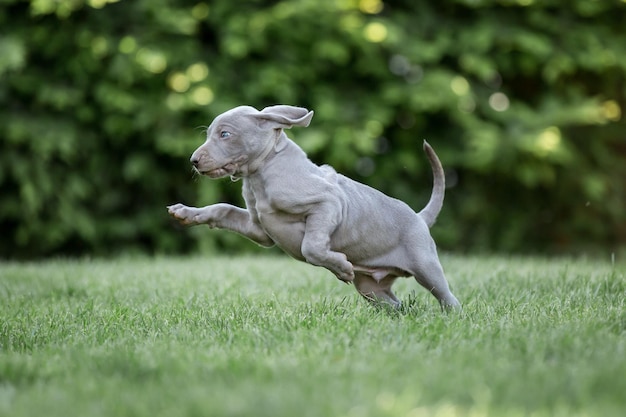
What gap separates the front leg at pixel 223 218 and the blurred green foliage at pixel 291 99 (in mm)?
4921

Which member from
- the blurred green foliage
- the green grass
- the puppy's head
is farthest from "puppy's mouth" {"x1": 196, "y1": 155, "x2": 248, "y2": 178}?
the blurred green foliage

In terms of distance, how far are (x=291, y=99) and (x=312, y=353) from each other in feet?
21.3

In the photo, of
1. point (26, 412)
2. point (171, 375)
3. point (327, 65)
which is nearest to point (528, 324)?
point (171, 375)

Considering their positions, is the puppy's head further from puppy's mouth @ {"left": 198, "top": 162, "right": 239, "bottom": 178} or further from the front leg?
the front leg

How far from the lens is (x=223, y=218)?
3.85 m

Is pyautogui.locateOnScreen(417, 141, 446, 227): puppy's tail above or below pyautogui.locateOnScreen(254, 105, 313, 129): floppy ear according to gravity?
below

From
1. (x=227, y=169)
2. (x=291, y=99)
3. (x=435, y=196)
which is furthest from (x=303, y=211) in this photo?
(x=291, y=99)

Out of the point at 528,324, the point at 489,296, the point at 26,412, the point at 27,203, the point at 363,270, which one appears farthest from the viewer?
the point at 27,203

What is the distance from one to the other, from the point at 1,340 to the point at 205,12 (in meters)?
6.49

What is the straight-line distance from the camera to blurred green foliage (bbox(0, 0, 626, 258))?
8.81m

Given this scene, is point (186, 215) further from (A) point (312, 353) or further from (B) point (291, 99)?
(B) point (291, 99)

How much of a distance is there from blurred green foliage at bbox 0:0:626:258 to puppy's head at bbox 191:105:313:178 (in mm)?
5060

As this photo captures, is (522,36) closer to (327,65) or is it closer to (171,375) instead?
(327,65)

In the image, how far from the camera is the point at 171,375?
103 inches
